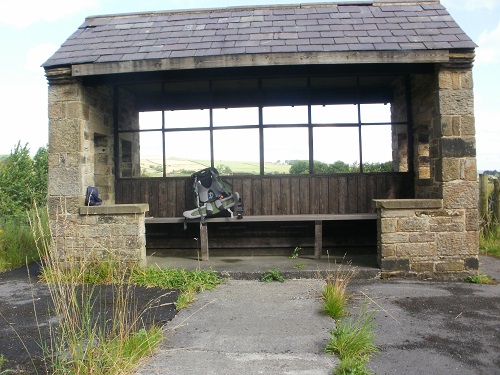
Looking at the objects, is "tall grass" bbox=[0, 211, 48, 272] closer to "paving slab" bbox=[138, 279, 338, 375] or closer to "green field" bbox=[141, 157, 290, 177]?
"green field" bbox=[141, 157, 290, 177]

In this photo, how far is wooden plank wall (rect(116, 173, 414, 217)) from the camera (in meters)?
7.36

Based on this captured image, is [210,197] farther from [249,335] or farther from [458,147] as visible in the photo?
[458,147]

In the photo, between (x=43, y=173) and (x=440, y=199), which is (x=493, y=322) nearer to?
(x=440, y=199)

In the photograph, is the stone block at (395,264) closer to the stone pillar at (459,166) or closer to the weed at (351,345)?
the stone pillar at (459,166)

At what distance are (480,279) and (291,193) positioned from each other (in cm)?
318

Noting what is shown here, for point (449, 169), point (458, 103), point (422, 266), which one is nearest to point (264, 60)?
point (458, 103)

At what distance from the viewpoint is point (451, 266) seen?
6.01 metres

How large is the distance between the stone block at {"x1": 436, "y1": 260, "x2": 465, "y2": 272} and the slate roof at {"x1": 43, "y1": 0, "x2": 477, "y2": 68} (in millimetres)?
3064

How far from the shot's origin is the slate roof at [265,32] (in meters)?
6.25

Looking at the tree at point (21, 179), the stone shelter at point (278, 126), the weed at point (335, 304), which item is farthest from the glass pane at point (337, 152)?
the tree at point (21, 179)

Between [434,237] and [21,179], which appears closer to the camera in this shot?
[434,237]

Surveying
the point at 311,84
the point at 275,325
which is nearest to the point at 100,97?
the point at 311,84

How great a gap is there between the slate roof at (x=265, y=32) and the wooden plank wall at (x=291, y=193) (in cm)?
226

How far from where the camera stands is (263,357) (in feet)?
11.1
